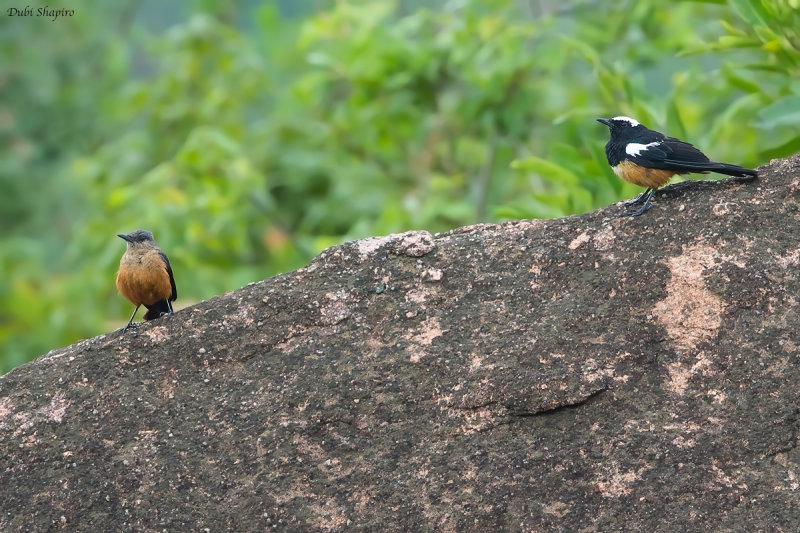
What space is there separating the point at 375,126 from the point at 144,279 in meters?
4.04

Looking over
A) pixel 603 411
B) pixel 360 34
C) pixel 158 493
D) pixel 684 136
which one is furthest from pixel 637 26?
pixel 158 493

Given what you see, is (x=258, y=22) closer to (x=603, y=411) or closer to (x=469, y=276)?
(x=469, y=276)

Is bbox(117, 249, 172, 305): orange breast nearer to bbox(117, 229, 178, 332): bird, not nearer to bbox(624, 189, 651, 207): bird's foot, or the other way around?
bbox(117, 229, 178, 332): bird

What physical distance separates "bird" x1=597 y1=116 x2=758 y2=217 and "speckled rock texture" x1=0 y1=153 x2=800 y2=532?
0.24 ft

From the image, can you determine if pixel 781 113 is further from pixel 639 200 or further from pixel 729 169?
pixel 639 200

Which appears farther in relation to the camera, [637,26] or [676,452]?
[637,26]

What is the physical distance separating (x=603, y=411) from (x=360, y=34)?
5229 mm

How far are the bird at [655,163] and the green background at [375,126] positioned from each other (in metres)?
0.90

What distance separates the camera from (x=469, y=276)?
354cm

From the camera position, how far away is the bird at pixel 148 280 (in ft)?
14.2

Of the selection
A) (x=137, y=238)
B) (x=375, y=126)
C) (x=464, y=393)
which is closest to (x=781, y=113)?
(x=464, y=393)

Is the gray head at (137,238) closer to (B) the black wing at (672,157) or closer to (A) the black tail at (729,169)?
(B) the black wing at (672,157)

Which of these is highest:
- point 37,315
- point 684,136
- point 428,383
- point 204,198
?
point 428,383

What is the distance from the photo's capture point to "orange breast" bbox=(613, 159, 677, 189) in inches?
147
